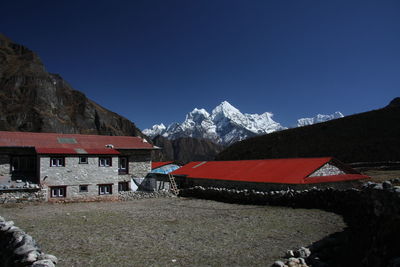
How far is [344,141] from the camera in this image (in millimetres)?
67000

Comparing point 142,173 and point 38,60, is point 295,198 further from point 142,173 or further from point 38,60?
point 38,60

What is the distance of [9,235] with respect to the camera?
11086mm

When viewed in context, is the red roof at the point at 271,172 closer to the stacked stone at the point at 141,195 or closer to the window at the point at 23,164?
the stacked stone at the point at 141,195

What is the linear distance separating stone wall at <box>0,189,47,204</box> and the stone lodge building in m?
0.53

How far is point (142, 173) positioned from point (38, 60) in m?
120

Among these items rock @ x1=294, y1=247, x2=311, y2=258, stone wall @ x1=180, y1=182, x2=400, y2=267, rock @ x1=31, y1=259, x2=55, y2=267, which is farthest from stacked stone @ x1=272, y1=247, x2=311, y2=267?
rock @ x1=31, y1=259, x2=55, y2=267

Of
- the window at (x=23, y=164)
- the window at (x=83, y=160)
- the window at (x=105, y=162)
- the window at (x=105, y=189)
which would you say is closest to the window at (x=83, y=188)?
the window at (x=105, y=189)

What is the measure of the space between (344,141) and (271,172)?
157 feet

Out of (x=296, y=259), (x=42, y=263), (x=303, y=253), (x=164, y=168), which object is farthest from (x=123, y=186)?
(x=296, y=259)

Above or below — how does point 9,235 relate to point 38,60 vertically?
below

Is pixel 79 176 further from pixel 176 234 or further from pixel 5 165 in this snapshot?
pixel 176 234

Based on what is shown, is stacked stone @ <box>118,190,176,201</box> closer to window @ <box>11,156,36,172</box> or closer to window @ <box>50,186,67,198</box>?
window @ <box>50,186,67,198</box>

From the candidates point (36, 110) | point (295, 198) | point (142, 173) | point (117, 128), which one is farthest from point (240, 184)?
point (117, 128)

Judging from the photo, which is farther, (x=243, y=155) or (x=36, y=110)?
(x=36, y=110)
